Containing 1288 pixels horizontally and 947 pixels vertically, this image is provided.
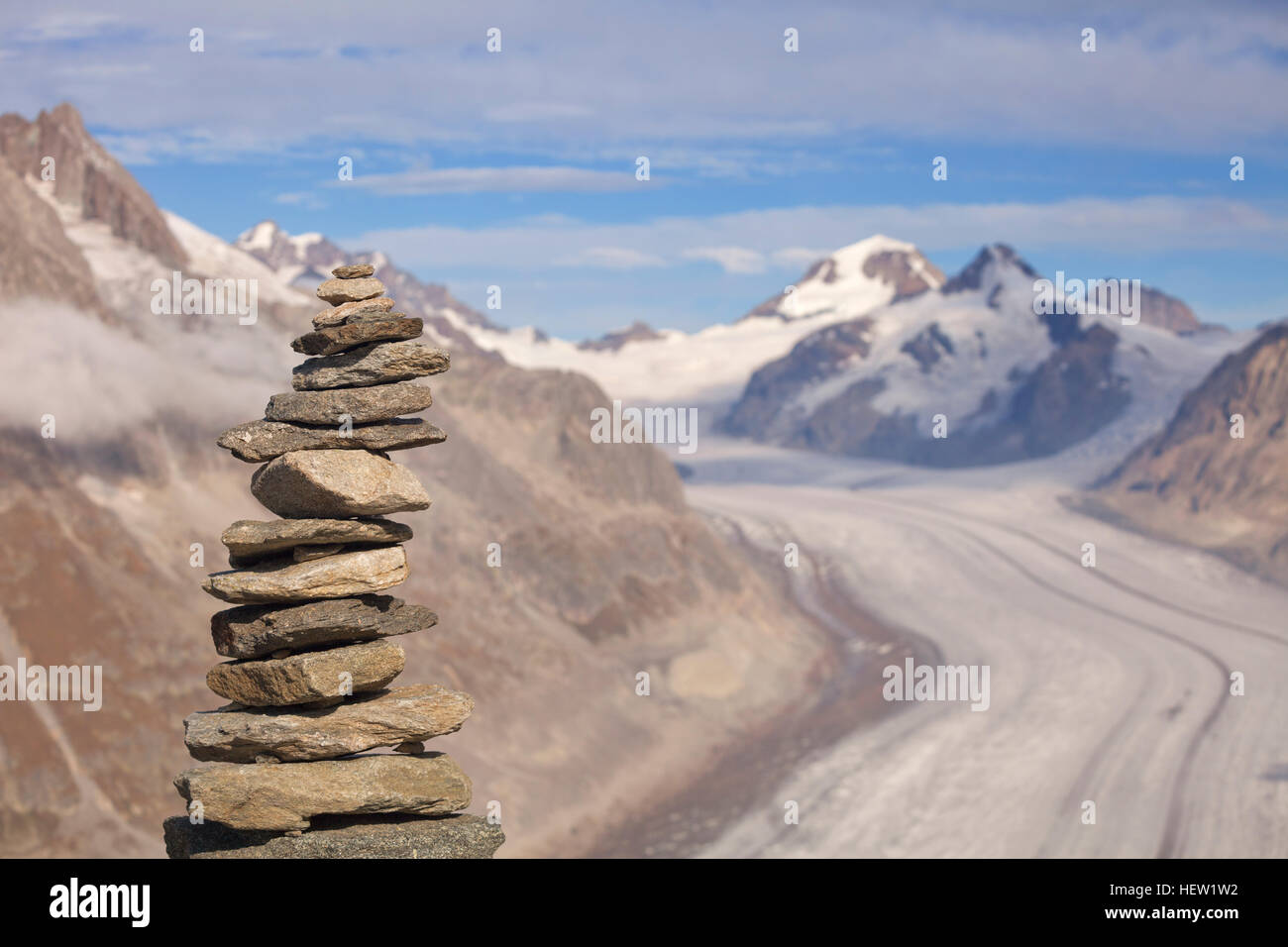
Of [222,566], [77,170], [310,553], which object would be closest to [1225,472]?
[222,566]

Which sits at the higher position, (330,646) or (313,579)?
(313,579)

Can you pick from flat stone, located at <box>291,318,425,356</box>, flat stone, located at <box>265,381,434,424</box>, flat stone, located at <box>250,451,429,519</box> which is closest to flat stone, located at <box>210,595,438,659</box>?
flat stone, located at <box>250,451,429,519</box>

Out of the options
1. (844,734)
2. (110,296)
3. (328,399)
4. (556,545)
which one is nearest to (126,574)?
(110,296)

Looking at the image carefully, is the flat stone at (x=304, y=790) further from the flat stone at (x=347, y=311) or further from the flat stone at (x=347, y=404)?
the flat stone at (x=347, y=311)

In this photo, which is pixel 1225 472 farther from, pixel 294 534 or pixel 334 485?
pixel 294 534

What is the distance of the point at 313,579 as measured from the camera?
18891 millimetres

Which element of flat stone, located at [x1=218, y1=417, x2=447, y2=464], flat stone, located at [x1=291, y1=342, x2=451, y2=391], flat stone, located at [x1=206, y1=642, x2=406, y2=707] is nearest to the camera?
flat stone, located at [x1=206, y1=642, x2=406, y2=707]

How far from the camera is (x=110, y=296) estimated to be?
76.2m

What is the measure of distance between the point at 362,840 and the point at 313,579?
11.5 ft

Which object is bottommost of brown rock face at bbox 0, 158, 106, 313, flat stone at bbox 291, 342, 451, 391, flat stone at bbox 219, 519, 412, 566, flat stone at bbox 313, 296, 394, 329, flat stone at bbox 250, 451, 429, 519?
flat stone at bbox 219, 519, 412, 566

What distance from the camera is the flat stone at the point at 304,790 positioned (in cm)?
1808

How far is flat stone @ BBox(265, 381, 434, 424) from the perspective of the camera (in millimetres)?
19406

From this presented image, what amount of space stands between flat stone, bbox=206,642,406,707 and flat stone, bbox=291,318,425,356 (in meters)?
4.21

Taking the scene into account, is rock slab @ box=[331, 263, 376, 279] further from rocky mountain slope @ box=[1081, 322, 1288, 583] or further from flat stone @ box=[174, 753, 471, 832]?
rocky mountain slope @ box=[1081, 322, 1288, 583]
